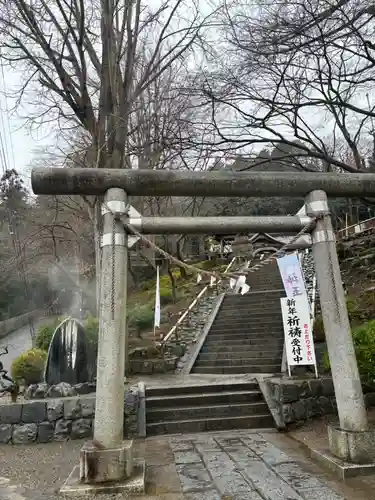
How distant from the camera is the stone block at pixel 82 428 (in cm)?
732

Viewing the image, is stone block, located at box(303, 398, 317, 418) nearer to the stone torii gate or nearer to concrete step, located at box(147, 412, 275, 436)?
concrete step, located at box(147, 412, 275, 436)

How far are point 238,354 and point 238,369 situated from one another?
2.94 feet

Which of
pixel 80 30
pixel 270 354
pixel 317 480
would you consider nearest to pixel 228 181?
pixel 317 480

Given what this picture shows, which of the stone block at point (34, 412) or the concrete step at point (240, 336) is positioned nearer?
the stone block at point (34, 412)

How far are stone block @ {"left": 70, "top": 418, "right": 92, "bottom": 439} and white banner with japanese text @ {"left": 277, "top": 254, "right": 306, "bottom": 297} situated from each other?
484 centimetres

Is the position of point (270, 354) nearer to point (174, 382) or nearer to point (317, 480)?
point (174, 382)

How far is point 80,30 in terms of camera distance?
950cm

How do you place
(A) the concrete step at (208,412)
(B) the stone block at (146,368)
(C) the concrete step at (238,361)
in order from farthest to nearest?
1. (B) the stone block at (146,368)
2. (C) the concrete step at (238,361)
3. (A) the concrete step at (208,412)

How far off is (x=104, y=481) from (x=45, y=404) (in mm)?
3231

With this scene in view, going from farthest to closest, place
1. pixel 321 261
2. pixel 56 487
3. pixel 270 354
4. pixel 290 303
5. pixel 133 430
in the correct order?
pixel 270 354 → pixel 290 303 → pixel 133 430 → pixel 321 261 → pixel 56 487

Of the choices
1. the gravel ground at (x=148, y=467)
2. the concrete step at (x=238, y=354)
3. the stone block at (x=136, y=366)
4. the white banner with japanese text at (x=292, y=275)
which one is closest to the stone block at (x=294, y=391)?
the gravel ground at (x=148, y=467)

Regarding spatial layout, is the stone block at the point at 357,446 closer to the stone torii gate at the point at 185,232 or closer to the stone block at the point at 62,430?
the stone torii gate at the point at 185,232

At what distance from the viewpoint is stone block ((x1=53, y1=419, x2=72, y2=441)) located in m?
7.24

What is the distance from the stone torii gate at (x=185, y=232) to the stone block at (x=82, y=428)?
2.91m
